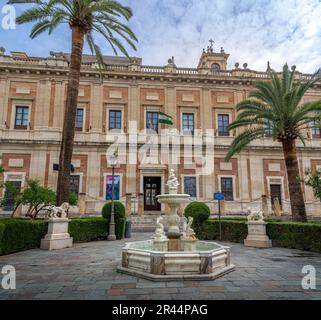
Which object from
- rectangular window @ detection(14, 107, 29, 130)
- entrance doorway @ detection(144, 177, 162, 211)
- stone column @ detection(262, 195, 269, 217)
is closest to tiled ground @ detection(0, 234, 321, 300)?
stone column @ detection(262, 195, 269, 217)

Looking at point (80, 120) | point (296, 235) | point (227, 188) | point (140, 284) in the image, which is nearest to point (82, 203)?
point (80, 120)

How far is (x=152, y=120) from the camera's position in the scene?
23.6 m

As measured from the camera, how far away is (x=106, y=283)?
5004mm

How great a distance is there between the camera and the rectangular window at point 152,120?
23.4 m

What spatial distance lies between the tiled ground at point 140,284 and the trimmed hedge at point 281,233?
245 cm

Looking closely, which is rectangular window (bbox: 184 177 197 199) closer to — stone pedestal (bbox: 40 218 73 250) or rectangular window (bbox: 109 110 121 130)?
rectangular window (bbox: 109 110 121 130)

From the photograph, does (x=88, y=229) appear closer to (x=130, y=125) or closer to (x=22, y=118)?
(x=130, y=125)

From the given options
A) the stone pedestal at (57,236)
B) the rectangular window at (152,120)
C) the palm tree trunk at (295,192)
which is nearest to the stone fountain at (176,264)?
the stone pedestal at (57,236)

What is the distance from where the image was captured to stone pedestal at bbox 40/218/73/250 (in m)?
10.0

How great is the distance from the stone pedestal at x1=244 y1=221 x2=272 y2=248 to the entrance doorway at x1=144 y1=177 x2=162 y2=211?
11764 mm

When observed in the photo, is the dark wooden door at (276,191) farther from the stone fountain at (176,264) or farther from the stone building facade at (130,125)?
the stone fountain at (176,264)

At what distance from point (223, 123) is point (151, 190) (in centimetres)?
887

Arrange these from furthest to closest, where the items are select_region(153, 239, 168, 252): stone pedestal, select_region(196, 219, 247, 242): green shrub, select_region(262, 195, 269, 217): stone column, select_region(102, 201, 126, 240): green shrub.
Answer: select_region(262, 195, 269, 217): stone column → select_region(102, 201, 126, 240): green shrub → select_region(196, 219, 247, 242): green shrub → select_region(153, 239, 168, 252): stone pedestal
